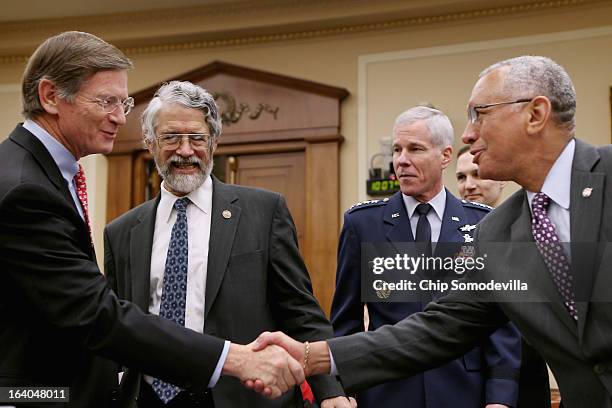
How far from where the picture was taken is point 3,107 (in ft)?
25.6

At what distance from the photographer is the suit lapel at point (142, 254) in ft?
8.00

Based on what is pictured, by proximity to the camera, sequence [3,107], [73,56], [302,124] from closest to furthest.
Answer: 1. [73,56]
2. [302,124]
3. [3,107]

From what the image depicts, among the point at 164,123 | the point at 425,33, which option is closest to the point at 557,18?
the point at 425,33

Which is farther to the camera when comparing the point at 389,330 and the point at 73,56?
the point at 389,330

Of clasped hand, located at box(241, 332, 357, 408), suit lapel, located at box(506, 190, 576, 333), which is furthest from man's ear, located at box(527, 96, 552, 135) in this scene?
clasped hand, located at box(241, 332, 357, 408)

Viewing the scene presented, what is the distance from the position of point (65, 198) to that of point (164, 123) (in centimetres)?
78

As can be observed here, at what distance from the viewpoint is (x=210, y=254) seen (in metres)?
2.46

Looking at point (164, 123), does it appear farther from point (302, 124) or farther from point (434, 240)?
point (302, 124)

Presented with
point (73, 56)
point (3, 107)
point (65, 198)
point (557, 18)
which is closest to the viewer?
point (65, 198)

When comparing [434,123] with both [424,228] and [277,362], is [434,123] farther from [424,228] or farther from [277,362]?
[277,362]

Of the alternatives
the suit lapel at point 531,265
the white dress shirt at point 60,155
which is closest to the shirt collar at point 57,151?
the white dress shirt at point 60,155

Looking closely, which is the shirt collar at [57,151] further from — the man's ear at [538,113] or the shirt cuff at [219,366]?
the man's ear at [538,113]

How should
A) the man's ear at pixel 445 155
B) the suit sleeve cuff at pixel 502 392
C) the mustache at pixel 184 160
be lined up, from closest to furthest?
the suit sleeve cuff at pixel 502 392, the mustache at pixel 184 160, the man's ear at pixel 445 155

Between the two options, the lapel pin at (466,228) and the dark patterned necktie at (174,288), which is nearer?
the dark patterned necktie at (174,288)
